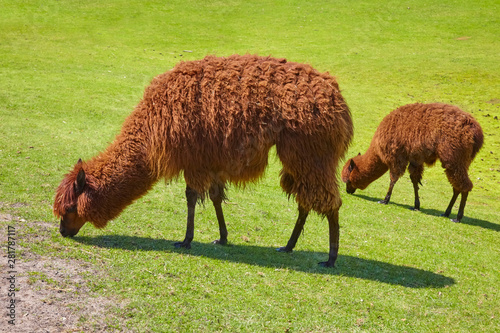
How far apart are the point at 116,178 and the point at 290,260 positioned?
9.31 feet

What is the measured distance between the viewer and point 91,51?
81.5ft

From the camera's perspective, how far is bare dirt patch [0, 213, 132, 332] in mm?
4602

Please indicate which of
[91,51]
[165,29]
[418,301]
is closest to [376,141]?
[418,301]

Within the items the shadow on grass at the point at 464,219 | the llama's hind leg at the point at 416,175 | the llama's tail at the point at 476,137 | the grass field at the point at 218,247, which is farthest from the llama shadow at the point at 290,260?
the llama's tail at the point at 476,137

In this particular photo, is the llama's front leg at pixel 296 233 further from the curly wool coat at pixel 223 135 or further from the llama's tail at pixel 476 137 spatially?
the llama's tail at pixel 476 137

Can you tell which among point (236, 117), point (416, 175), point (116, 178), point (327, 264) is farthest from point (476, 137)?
point (116, 178)

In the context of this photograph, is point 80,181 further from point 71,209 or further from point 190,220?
point 190,220

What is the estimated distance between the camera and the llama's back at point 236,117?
661cm

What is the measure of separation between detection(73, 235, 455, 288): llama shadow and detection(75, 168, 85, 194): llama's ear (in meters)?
0.70

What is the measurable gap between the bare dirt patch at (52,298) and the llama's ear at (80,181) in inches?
41.4

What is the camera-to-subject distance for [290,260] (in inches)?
282

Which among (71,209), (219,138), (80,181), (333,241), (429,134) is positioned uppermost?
(219,138)

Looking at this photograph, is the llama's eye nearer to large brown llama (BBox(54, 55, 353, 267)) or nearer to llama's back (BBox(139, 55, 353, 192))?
large brown llama (BBox(54, 55, 353, 267))

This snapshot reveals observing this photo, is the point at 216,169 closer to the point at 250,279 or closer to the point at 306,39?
the point at 250,279
